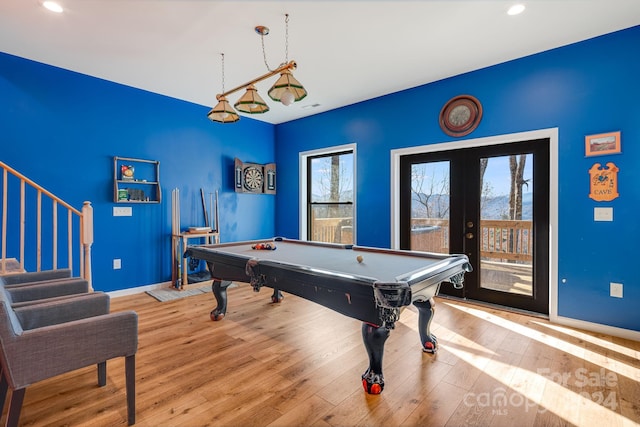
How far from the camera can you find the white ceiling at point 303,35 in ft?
8.45

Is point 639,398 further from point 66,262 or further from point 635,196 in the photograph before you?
point 66,262

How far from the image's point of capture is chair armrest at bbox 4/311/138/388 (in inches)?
58.7

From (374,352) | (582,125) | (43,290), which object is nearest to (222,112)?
(43,290)

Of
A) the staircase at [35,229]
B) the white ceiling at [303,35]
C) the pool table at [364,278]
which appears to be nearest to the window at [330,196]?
the white ceiling at [303,35]

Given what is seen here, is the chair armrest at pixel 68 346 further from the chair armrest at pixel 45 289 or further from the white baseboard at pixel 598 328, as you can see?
the white baseboard at pixel 598 328

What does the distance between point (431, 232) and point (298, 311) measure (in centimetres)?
209

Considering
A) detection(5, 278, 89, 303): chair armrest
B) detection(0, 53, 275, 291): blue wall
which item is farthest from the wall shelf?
detection(5, 278, 89, 303): chair armrest

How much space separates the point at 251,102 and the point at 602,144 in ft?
10.9

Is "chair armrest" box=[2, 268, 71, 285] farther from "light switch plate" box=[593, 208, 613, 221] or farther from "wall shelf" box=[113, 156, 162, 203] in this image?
"light switch plate" box=[593, 208, 613, 221]

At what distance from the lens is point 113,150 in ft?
13.7

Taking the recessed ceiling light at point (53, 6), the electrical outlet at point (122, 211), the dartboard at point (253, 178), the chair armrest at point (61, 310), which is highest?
the recessed ceiling light at point (53, 6)

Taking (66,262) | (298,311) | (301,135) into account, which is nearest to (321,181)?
(301,135)

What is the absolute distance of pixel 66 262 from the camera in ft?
12.6

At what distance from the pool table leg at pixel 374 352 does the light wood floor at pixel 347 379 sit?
6 centimetres
